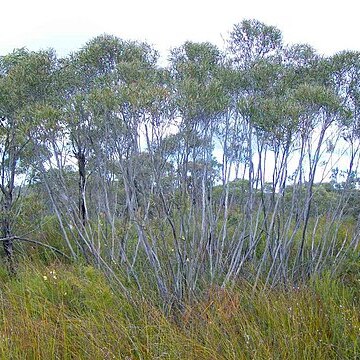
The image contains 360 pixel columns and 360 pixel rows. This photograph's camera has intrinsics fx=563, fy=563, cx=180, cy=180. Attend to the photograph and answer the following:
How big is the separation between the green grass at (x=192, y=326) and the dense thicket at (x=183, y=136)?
514 millimetres

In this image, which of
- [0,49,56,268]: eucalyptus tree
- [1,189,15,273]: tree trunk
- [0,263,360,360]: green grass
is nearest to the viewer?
[0,263,360,360]: green grass

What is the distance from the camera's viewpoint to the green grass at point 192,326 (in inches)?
159

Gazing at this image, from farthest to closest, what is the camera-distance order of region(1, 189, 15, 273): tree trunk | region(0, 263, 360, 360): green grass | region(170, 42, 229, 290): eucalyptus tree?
1. region(1, 189, 15, 273): tree trunk
2. region(170, 42, 229, 290): eucalyptus tree
3. region(0, 263, 360, 360): green grass

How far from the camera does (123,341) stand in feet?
14.1

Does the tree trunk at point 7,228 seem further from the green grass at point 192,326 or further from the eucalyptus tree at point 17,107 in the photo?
the green grass at point 192,326

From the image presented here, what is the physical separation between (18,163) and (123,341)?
4.96 m

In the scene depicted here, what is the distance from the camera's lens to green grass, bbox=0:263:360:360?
4035 millimetres

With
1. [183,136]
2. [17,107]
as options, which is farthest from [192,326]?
[17,107]

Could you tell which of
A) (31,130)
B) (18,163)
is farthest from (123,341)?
(18,163)

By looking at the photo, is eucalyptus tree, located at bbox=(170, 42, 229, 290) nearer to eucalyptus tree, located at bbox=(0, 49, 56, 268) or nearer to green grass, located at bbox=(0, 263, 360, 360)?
green grass, located at bbox=(0, 263, 360, 360)

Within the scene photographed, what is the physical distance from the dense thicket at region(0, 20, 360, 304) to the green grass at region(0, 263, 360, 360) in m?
0.51

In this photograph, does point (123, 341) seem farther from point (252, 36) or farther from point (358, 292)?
point (252, 36)

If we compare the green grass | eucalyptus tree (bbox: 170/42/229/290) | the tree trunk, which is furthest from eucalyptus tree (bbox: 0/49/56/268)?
the green grass

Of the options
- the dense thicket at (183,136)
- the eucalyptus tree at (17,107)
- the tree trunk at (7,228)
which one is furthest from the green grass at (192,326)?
the eucalyptus tree at (17,107)
